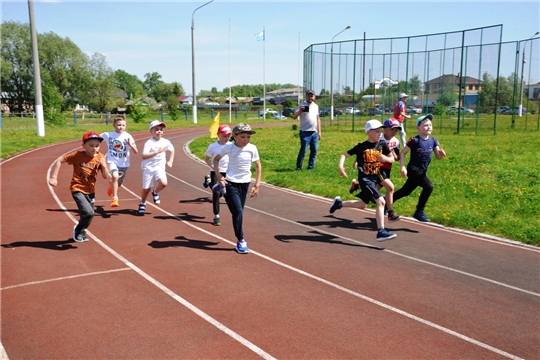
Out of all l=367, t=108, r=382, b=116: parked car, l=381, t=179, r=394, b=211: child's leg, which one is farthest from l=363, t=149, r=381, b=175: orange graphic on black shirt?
l=367, t=108, r=382, b=116: parked car

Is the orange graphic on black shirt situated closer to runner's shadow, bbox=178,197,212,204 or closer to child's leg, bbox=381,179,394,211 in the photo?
child's leg, bbox=381,179,394,211

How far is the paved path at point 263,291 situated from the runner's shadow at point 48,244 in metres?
0.03

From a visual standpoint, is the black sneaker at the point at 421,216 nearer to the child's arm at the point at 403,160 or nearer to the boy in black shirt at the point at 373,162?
the child's arm at the point at 403,160

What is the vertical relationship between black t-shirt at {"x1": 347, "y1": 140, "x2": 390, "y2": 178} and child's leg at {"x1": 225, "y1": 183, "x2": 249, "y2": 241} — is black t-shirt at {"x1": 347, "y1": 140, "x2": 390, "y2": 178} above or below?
above

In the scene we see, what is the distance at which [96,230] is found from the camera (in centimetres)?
877

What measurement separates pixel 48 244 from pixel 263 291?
407 centimetres

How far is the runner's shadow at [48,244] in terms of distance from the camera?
7.76 m

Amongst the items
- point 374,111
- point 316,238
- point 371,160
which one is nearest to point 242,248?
point 316,238

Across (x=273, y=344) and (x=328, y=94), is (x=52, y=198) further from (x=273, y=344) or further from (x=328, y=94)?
(x=328, y=94)

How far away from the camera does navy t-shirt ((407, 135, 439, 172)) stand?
883 cm

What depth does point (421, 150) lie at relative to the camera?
882cm

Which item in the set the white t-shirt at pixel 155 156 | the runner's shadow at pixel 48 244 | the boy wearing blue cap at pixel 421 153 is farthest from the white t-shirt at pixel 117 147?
the boy wearing blue cap at pixel 421 153

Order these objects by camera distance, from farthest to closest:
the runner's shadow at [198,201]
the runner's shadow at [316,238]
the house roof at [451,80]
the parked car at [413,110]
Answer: the parked car at [413,110], the house roof at [451,80], the runner's shadow at [198,201], the runner's shadow at [316,238]

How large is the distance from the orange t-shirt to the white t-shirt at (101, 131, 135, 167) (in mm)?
2406
